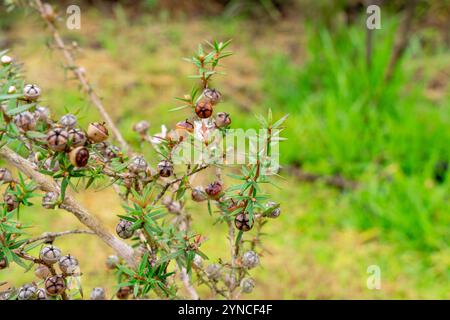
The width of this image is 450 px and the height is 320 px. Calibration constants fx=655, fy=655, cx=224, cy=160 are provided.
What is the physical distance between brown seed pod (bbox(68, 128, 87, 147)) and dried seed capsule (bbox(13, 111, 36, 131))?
78mm

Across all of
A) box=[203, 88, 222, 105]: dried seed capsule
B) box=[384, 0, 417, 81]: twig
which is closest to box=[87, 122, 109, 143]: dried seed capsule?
box=[203, 88, 222, 105]: dried seed capsule

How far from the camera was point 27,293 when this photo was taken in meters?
1.29

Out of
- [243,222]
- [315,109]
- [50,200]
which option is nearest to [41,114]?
[50,200]

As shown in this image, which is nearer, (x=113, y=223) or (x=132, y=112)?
(x=113, y=223)

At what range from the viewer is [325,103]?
159 inches

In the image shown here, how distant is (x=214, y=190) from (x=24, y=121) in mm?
392

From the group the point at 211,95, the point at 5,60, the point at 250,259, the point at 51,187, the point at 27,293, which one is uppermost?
the point at 5,60

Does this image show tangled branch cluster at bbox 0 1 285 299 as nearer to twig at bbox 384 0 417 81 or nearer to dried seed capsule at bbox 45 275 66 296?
dried seed capsule at bbox 45 275 66 296

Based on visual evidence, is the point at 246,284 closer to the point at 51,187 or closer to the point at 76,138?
the point at 51,187

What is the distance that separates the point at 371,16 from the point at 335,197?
4.17 feet

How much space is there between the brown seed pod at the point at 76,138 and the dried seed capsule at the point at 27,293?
1.18ft

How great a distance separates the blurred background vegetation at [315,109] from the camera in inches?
122
